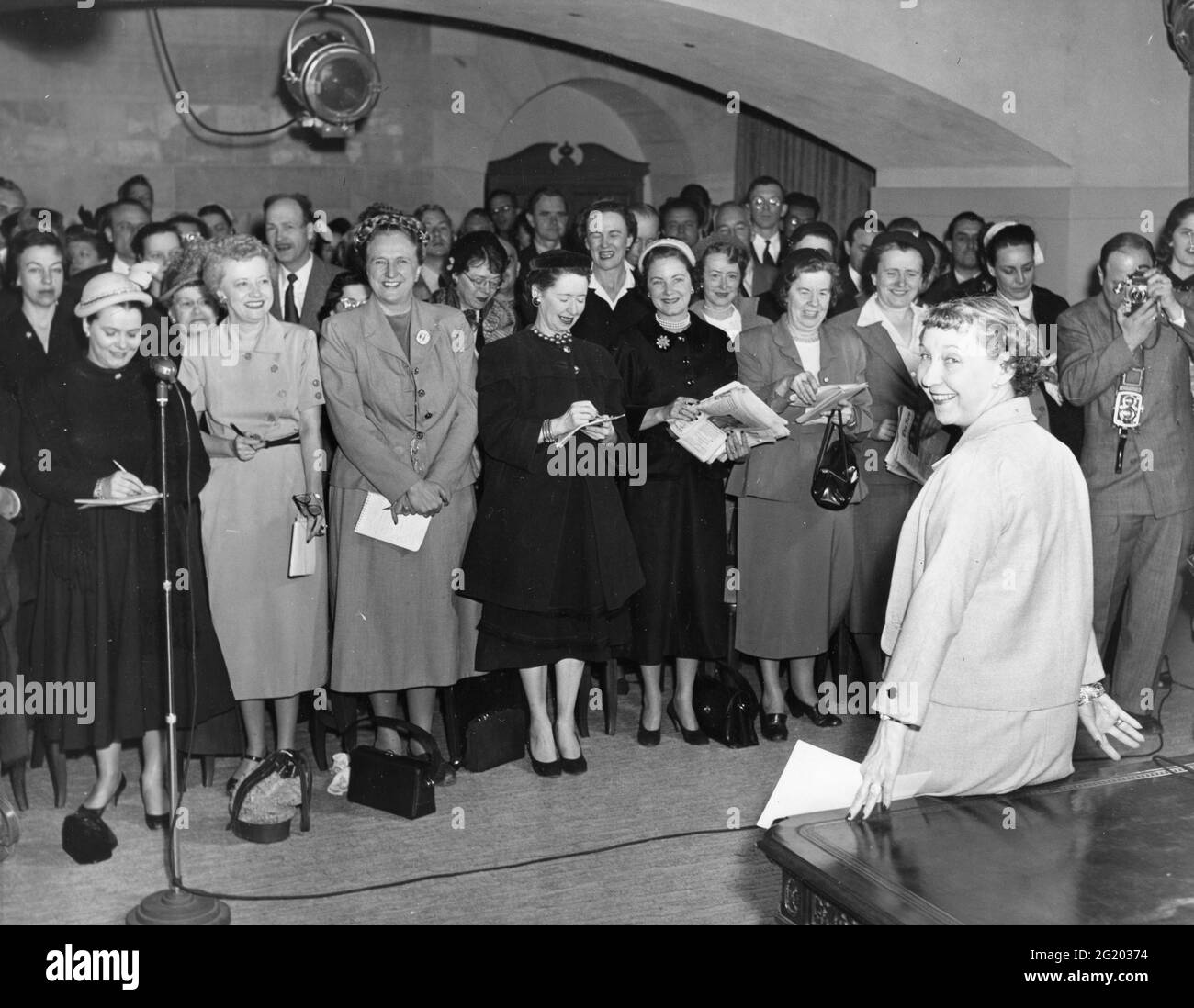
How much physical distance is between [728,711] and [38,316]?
2.92 metres

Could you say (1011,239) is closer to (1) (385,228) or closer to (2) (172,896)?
(1) (385,228)

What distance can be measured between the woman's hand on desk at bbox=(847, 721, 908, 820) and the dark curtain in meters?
7.87

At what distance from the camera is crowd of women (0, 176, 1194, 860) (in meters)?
4.43

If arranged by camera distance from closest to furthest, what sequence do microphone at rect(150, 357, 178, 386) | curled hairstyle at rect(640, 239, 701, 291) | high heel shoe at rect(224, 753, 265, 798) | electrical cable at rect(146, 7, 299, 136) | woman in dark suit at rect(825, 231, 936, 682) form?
microphone at rect(150, 357, 178, 386) < high heel shoe at rect(224, 753, 265, 798) < curled hairstyle at rect(640, 239, 701, 291) < woman in dark suit at rect(825, 231, 936, 682) < electrical cable at rect(146, 7, 299, 136)

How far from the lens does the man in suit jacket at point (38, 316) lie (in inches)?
208

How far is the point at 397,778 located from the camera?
4.65m

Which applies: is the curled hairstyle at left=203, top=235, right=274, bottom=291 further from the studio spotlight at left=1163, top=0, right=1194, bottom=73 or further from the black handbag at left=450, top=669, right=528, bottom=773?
the studio spotlight at left=1163, top=0, right=1194, bottom=73

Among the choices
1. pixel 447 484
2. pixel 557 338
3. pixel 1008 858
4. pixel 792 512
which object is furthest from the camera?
pixel 792 512

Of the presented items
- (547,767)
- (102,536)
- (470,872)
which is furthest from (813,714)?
(102,536)

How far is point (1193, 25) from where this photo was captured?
8.18 meters

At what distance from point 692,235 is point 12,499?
14.4ft

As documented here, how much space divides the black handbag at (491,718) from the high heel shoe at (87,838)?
1272mm

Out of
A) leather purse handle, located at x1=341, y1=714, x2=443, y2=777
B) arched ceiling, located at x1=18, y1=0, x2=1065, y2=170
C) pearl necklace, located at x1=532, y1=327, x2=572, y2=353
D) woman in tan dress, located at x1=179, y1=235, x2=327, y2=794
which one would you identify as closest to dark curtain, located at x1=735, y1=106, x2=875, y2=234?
arched ceiling, located at x1=18, y1=0, x2=1065, y2=170

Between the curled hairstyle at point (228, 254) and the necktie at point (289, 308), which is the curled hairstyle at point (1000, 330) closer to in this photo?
the curled hairstyle at point (228, 254)
